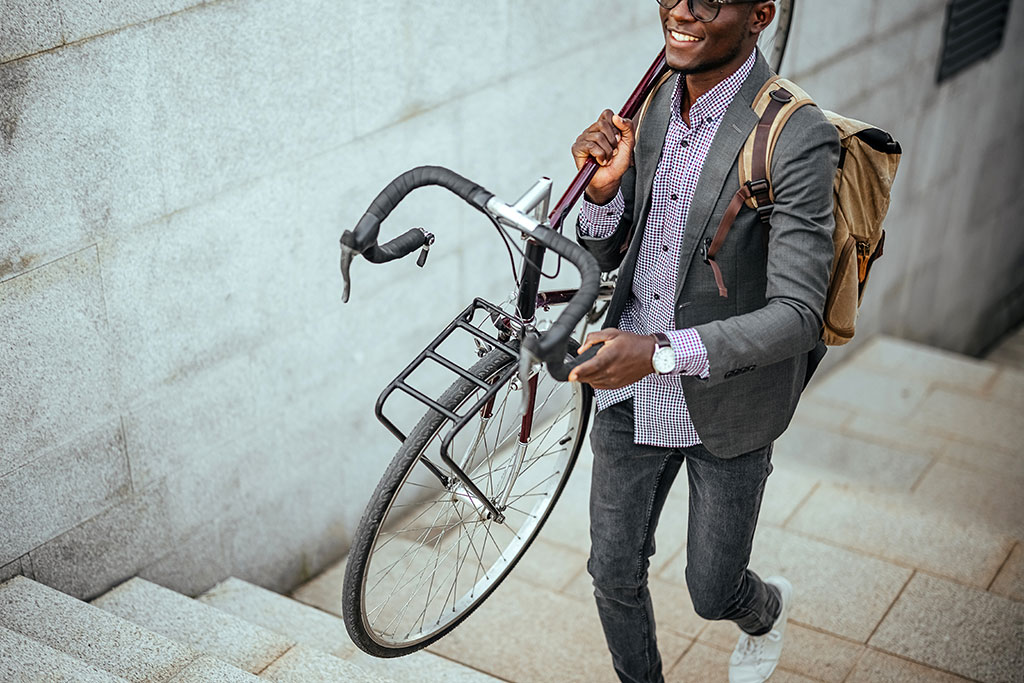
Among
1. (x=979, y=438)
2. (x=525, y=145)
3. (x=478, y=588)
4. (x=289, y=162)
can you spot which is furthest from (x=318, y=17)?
(x=979, y=438)

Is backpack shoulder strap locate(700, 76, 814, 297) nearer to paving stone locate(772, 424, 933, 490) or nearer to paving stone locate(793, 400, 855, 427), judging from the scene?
paving stone locate(772, 424, 933, 490)

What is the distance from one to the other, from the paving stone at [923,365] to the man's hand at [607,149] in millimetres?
4678

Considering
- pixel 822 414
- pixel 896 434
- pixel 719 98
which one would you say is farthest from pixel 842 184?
pixel 822 414

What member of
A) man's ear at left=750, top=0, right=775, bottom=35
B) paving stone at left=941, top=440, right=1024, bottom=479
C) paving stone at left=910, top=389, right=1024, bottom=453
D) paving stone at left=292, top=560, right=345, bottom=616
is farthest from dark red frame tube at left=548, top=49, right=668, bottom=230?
paving stone at left=910, top=389, right=1024, bottom=453

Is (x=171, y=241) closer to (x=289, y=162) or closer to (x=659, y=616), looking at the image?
(x=289, y=162)

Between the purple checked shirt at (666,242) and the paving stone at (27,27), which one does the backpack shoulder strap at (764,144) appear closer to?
the purple checked shirt at (666,242)

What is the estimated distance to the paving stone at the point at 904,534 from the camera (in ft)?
14.2

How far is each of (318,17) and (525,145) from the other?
1.20m

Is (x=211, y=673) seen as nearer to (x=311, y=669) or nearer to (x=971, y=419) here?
(x=311, y=669)

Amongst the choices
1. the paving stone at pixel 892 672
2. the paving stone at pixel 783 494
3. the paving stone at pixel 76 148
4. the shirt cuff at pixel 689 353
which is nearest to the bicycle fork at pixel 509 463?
the shirt cuff at pixel 689 353

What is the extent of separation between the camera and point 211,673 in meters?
2.84

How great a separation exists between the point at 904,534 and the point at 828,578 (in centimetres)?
52

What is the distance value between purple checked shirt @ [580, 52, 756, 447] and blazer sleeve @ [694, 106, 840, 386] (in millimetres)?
86

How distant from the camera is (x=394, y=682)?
9.77ft
